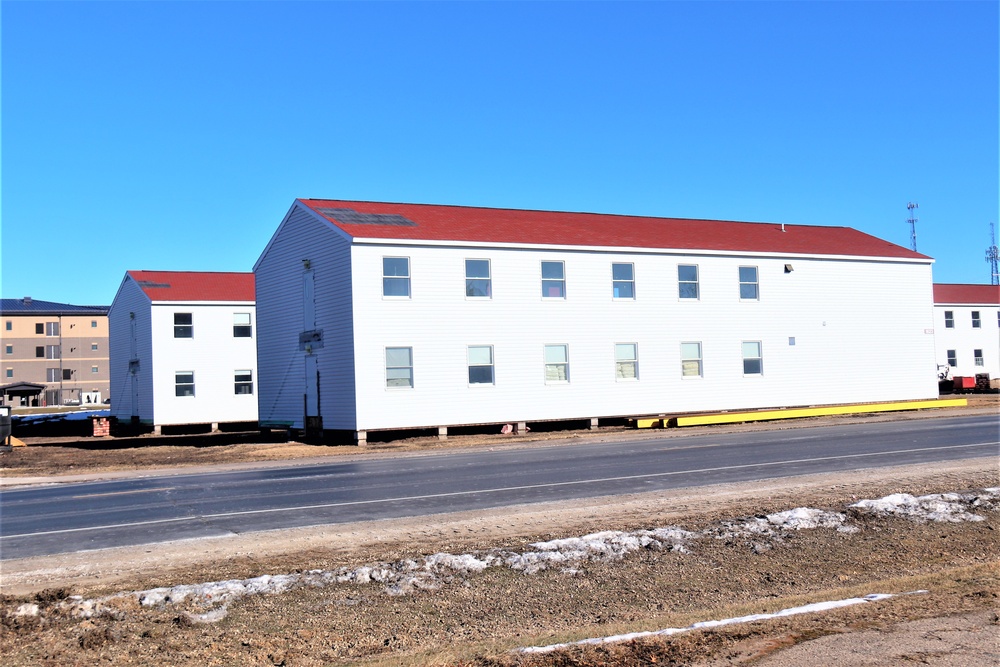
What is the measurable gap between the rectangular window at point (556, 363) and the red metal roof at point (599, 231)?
3.55 m

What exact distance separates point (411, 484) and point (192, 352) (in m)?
29.1

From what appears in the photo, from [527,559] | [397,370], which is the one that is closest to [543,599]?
[527,559]

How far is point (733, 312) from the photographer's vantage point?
114ft

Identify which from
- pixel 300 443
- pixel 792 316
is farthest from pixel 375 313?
pixel 792 316

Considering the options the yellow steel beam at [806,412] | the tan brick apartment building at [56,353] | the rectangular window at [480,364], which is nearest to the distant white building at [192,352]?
the rectangular window at [480,364]

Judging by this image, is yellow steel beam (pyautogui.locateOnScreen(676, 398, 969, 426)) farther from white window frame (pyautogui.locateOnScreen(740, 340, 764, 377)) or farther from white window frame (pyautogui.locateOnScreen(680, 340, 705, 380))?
white window frame (pyautogui.locateOnScreen(740, 340, 764, 377))

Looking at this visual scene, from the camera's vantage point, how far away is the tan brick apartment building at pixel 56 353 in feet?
312

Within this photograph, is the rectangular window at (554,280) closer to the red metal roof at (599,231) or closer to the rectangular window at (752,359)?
the red metal roof at (599,231)

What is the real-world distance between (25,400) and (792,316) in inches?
3218

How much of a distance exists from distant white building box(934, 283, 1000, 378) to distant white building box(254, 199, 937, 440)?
2499 centimetres

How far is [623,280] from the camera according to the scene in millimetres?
32750

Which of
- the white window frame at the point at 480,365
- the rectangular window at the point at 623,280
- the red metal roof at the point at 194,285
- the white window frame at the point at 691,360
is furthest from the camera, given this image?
the red metal roof at the point at 194,285

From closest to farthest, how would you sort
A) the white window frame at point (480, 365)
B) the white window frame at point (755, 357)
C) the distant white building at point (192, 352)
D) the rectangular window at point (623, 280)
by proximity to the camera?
the white window frame at point (480, 365), the rectangular window at point (623, 280), the white window frame at point (755, 357), the distant white building at point (192, 352)

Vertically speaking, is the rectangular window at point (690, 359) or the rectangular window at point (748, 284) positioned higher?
the rectangular window at point (748, 284)
